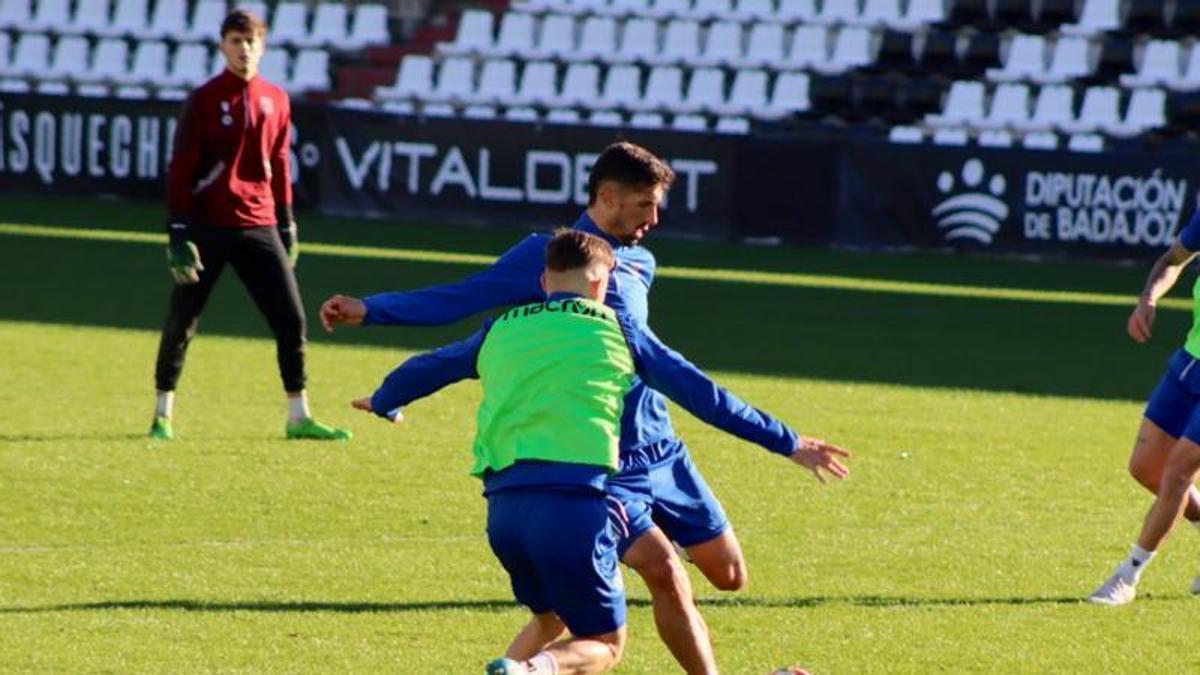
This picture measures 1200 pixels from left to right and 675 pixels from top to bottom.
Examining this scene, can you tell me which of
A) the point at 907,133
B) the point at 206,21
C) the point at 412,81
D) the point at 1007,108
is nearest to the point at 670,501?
the point at 907,133

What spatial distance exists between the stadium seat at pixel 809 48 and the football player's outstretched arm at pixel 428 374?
2204 centimetres

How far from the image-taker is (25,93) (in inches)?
1061

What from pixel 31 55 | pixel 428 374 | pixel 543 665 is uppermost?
pixel 428 374

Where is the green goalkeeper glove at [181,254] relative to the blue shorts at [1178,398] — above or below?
below

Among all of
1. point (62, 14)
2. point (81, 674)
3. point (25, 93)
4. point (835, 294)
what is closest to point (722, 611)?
point (81, 674)

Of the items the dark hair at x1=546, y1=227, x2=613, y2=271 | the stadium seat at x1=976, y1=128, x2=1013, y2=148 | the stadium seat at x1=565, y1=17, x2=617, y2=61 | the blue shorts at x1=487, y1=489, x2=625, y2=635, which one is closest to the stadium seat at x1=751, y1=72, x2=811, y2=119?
the stadium seat at x1=976, y1=128, x2=1013, y2=148

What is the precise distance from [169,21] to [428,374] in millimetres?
26128

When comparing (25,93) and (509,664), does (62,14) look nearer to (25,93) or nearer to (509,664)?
(25,93)

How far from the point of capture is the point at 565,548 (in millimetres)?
6133

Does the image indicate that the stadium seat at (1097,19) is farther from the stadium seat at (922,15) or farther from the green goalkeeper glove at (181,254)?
the green goalkeeper glove at (181,254)

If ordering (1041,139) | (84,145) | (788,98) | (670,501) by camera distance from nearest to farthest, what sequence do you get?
(670,501), (1041,139), (84,145), (788,98)

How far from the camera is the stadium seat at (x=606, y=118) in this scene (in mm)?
26053

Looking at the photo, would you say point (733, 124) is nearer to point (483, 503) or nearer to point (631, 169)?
point (483, 503)

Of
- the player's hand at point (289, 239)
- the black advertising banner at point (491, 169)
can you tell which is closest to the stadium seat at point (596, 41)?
the black advertising banner at point (491, 169)
